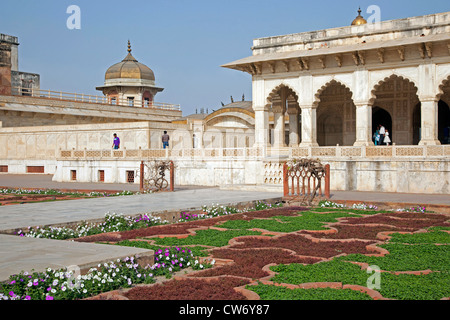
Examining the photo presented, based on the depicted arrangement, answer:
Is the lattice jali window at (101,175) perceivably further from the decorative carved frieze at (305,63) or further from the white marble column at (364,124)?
the white marble column at (364,124)

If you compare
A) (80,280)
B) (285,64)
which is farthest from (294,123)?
(80,280)

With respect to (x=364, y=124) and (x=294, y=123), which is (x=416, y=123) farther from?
(x=294, y=123)

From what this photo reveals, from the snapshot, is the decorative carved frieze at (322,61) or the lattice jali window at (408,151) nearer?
the lattice jali window at (408,151)

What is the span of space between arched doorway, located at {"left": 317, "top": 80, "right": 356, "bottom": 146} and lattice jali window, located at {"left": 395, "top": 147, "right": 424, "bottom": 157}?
6690mm

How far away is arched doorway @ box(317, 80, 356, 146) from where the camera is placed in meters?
23.4

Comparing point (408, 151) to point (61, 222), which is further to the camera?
point (408, 151)

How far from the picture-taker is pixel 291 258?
5938 mm

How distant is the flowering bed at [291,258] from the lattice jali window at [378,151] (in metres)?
7.22

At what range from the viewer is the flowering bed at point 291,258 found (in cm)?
454

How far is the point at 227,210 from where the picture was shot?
34.6 ft

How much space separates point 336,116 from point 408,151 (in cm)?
823

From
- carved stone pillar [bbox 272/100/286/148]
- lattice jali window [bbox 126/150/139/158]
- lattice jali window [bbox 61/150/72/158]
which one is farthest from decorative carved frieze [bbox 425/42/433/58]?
lattice jali window [bbox 61/150/72/158]

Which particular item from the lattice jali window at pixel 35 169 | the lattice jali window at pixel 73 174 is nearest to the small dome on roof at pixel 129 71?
the lattice jali window at pixel 35 169

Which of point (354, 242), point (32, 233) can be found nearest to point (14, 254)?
point (32, 233)
